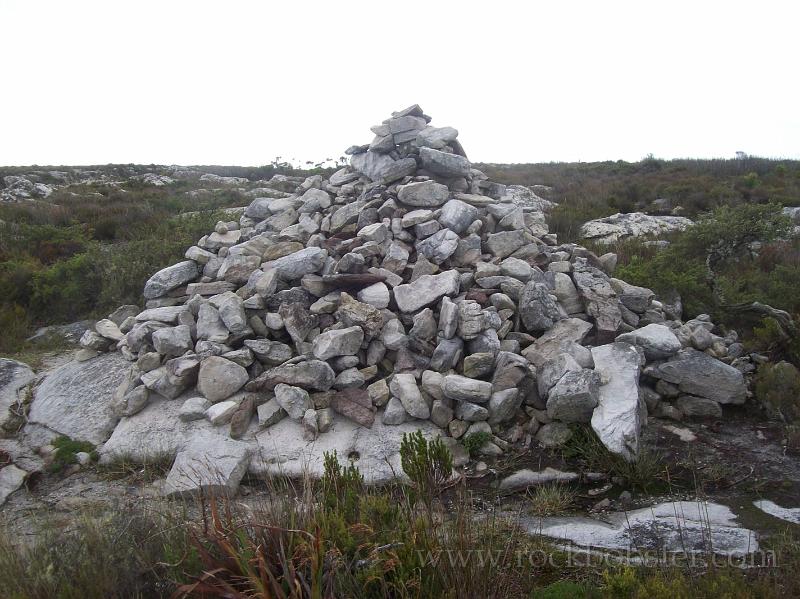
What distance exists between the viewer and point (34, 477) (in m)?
5.91

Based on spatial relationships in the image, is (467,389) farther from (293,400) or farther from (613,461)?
(293,400)

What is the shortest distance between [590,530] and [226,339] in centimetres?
480

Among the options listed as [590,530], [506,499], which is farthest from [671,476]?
[506,499]

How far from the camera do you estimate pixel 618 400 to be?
559 centimetres

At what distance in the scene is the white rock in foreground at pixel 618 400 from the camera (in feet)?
17.0

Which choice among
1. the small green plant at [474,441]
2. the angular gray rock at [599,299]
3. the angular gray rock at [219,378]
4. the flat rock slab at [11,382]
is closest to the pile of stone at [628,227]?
the angular gray rock at [599,299]

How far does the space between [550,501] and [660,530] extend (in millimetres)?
899

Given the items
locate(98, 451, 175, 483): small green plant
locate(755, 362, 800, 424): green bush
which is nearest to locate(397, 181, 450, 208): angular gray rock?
locate(755, 362, 800, 424): green bush

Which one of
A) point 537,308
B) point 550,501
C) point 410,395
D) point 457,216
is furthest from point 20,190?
point 550,501

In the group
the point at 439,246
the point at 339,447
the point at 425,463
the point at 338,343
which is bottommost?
the point at 339,447

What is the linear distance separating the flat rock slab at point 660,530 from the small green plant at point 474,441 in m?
1.13

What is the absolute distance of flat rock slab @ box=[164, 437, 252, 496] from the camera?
5055mm

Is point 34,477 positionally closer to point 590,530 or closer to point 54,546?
point 54,546

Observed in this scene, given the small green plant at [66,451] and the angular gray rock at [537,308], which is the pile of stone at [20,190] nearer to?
the small green plant at [66,451]
